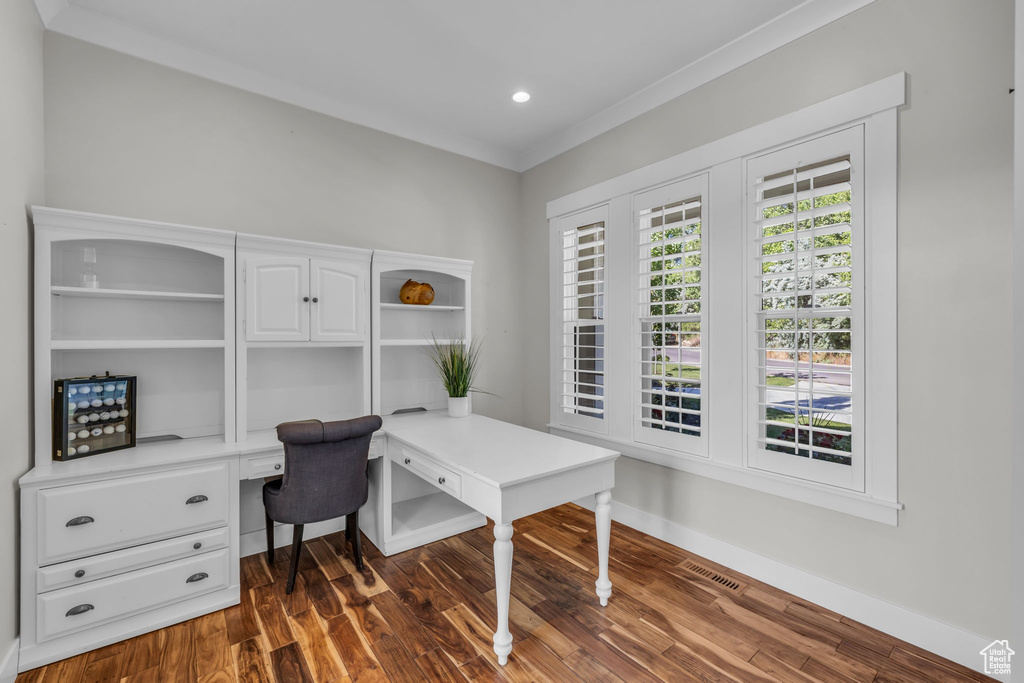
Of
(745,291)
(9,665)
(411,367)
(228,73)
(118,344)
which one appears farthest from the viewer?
(411,367)

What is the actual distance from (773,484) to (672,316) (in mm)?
1070

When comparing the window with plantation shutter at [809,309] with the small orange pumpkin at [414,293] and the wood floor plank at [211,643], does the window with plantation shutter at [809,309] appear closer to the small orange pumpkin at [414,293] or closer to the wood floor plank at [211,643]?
the small orange pumpkin at [414,293]

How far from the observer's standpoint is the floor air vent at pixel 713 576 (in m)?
2.39

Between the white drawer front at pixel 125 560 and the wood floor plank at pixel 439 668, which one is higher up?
the white drawer front at pixel 125 560

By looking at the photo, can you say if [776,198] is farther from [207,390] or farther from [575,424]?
[207,390]

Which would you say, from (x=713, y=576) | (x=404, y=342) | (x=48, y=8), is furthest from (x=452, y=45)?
(x=713, y=576)

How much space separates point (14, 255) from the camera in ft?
6.03

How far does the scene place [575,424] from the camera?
352 cm

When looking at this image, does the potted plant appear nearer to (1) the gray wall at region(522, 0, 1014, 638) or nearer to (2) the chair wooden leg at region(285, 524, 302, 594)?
(2) the chair wooden leg at region(285, 524, 302, 594)

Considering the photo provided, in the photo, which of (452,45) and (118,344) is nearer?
(118,344)

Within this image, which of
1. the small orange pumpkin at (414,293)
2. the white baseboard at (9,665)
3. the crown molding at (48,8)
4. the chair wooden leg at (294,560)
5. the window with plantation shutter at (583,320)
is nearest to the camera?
the white baseboard at (9,665)

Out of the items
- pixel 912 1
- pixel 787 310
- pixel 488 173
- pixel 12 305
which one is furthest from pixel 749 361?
pixel 12 305

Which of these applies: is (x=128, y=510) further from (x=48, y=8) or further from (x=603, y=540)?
(x=48, y=8)

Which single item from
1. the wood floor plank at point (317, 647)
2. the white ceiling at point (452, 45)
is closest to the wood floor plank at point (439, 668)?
the wood floor plank at point (317, 647)
